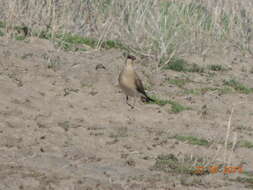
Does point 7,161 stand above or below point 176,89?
above

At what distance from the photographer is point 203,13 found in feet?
64.2

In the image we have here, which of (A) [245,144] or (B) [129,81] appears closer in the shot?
(A) [245,144]

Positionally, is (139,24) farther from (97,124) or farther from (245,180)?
(245,180)

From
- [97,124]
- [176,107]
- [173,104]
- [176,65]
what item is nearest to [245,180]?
[97,124]

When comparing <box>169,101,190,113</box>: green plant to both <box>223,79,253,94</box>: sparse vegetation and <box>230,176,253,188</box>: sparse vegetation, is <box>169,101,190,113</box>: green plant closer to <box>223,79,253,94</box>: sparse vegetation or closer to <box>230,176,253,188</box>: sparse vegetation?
<box>223,79,253,94</box>: sparse vegetation

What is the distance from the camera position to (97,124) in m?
11.3

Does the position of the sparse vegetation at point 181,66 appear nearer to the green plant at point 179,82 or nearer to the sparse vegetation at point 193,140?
the green plant at point 179,82

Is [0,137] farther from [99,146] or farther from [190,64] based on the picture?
[190,64]

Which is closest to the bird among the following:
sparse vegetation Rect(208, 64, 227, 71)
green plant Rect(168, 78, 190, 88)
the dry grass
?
green plant Rect(168, 78, 190, 88)

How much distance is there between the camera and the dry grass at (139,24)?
1639 centimetres

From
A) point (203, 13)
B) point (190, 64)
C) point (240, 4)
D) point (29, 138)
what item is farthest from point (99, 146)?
point (240, 4)

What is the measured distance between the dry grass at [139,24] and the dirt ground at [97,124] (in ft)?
2.06

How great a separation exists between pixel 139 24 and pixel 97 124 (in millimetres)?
5844

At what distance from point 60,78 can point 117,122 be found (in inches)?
102
